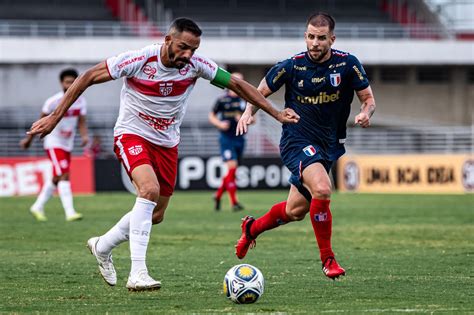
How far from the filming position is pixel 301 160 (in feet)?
30.9

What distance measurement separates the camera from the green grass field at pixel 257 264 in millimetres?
7621

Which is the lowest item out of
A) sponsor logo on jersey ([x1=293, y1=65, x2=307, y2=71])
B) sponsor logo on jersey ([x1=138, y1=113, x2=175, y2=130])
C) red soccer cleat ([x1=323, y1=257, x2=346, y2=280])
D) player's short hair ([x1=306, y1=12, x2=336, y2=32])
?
red soccer cleat ([x1=323, y1=257, x2=346, y2=280])

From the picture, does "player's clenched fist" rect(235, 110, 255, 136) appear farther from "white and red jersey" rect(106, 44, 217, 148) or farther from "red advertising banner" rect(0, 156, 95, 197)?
"red advertising banner" rect(0, 156, 95, 197)

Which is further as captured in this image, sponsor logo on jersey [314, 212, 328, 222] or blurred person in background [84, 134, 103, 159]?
blurred person in background [84, 134, 103, 159]

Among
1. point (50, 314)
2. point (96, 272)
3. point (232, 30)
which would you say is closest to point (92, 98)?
point (232, 30)

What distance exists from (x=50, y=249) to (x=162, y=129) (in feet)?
14.2

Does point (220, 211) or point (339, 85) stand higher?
point (339, 85)

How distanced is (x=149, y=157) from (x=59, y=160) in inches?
346

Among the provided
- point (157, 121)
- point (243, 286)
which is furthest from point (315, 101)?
point (243, 286)

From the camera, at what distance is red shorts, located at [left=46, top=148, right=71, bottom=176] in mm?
17312

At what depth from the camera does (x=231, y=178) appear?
20219mm

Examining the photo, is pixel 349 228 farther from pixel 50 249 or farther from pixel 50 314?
pixel 50 314

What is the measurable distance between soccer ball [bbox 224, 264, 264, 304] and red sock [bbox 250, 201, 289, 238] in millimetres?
2162

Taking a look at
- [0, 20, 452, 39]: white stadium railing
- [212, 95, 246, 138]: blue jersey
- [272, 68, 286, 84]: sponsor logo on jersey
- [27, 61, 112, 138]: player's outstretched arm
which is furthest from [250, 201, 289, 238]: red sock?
[0, 20, 452, 39]: white stadium railing
